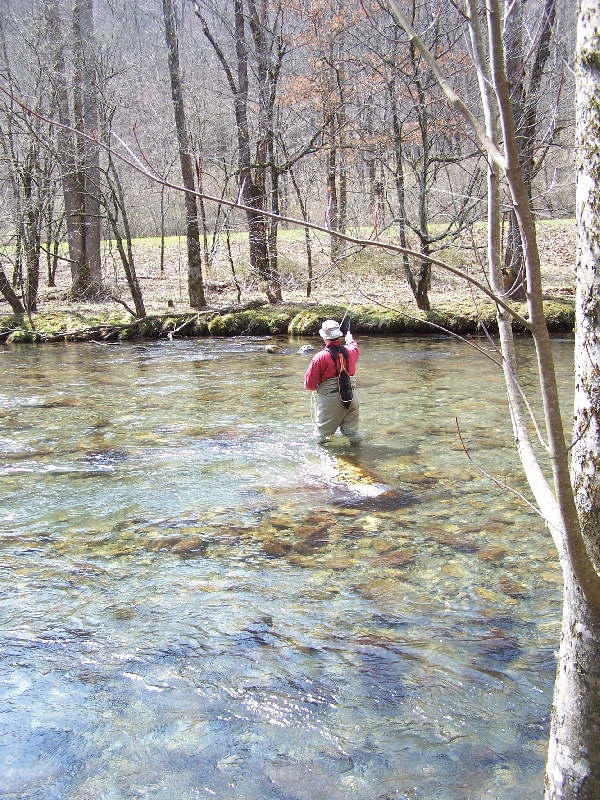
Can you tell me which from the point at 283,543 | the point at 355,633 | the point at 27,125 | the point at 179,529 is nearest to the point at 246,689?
the point at 355,633

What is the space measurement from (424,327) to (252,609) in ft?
45.1

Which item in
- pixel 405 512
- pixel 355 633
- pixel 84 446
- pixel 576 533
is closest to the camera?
pixel 576 533

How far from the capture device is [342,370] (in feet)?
29.5

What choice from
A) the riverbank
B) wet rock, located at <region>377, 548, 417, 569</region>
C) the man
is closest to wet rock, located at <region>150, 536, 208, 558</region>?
wet rock, located at <region>377, 548, 417, 569</region>

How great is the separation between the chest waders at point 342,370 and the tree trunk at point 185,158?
1046 centimetres

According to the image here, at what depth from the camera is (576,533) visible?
89.2 inches

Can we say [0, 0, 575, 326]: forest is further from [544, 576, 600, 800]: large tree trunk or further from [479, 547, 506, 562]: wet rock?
[544, 576, 600, 800]: large tree trunk

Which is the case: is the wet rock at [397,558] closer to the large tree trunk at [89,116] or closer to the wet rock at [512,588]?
the wet rock at [512,588]

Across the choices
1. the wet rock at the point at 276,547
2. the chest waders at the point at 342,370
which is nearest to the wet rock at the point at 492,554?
the wet rock at the point at 276,547

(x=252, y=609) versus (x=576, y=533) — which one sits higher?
(x=576, y=533)

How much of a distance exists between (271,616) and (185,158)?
16430 mm

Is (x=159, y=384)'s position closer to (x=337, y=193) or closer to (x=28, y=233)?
(x=28, y=233)

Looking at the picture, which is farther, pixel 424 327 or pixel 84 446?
pixel 424 327

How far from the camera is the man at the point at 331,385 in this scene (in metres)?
8.96
